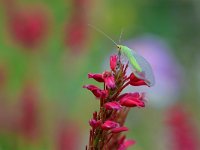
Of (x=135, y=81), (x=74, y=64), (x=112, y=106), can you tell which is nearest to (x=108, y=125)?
(x=112, y=106)

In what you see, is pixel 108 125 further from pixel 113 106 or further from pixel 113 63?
pixel 113 63

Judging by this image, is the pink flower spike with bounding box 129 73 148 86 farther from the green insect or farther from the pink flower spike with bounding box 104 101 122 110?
the pink flower spike with bounding box 104 101 122 110

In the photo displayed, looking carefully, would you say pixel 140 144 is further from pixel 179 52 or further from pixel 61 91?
pixel 179 52

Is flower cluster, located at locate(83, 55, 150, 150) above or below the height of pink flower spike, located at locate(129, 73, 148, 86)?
below

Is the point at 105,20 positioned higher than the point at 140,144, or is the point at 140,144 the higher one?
the point at 105,20

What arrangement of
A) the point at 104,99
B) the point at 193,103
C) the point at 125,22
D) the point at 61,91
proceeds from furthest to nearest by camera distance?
the point at 125,22
the point at 193,103
the point at 61,91
the point at 104,99

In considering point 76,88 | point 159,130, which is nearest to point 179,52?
point 159,130

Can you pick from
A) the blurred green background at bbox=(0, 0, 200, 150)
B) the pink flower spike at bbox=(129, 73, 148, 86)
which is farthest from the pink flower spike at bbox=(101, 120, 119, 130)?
the blurred green background at bbox=(0, 0, 200, 150)
